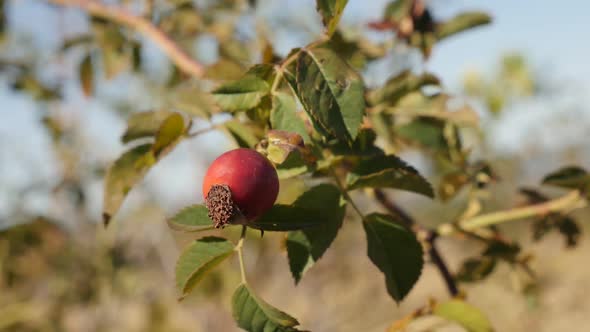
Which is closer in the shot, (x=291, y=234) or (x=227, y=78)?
(x=291, y=234)

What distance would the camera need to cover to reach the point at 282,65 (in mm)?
585

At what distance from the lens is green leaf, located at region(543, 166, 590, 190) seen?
90 centimetres

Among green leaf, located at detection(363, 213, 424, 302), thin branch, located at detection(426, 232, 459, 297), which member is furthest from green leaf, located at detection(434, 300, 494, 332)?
green leaf, located at detection(363, 213, 424, 302)

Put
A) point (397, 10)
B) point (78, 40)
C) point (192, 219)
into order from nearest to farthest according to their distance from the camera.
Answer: point (192, 219) < point (397, 10) < point (78, 40)

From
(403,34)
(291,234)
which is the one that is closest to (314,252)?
(291,234)

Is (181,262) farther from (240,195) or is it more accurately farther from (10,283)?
(10,283)

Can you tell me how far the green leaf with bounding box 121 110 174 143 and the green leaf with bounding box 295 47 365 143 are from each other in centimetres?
32

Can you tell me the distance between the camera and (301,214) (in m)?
0.54

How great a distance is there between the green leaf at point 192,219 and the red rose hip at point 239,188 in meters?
0.07

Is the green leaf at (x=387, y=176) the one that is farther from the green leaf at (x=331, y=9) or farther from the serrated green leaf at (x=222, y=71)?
the serrated green leaf at (x=222, y=71)

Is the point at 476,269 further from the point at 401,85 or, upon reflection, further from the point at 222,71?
the point at 222,71

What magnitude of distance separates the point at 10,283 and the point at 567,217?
6.44 feet

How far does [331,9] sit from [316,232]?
0.80 ft

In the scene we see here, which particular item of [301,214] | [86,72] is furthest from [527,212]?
[86,72]
